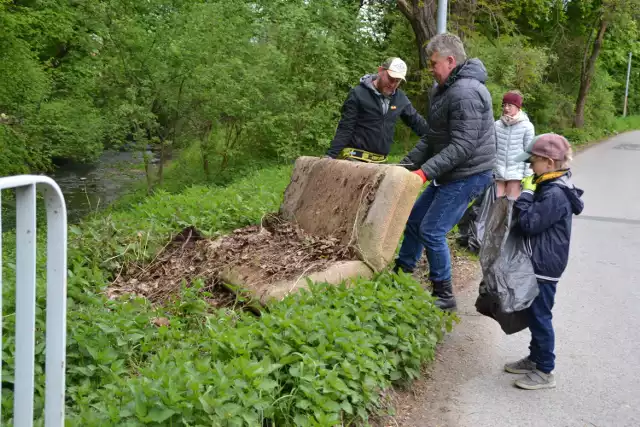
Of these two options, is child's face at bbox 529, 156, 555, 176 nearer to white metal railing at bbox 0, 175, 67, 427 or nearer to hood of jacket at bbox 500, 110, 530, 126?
white metal railing at bbox 0, 175, 67, 427

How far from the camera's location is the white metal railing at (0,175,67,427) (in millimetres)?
2010

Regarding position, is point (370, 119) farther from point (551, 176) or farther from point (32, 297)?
point (32, 297)

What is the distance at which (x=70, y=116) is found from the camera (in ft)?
52.2

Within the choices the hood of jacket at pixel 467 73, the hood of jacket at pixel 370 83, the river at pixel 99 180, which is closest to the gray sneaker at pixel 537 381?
the hood of jacket at pixel 467 73

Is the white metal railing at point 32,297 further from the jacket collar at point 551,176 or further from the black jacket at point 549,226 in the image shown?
the jacket collar at point 551,176

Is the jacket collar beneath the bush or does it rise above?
above

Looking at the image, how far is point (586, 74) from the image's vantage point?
25.4 m

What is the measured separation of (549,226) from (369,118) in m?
2.81

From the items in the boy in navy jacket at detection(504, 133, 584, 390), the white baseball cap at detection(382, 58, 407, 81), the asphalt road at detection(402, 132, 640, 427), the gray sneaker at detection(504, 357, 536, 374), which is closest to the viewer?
the asphalt road at detection(402, 132, 640, 427)

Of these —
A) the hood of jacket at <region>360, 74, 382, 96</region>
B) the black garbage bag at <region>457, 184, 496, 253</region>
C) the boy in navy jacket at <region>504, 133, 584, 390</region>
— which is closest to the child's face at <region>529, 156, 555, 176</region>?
the boy in navy jacket at <region>504, 133, 584, 390</region>

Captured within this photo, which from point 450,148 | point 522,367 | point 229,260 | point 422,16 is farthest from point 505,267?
point 422,16

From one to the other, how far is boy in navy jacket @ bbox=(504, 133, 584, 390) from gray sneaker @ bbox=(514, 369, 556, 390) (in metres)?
0.15

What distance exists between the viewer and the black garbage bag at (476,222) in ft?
23.9

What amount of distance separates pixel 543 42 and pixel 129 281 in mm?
23055
